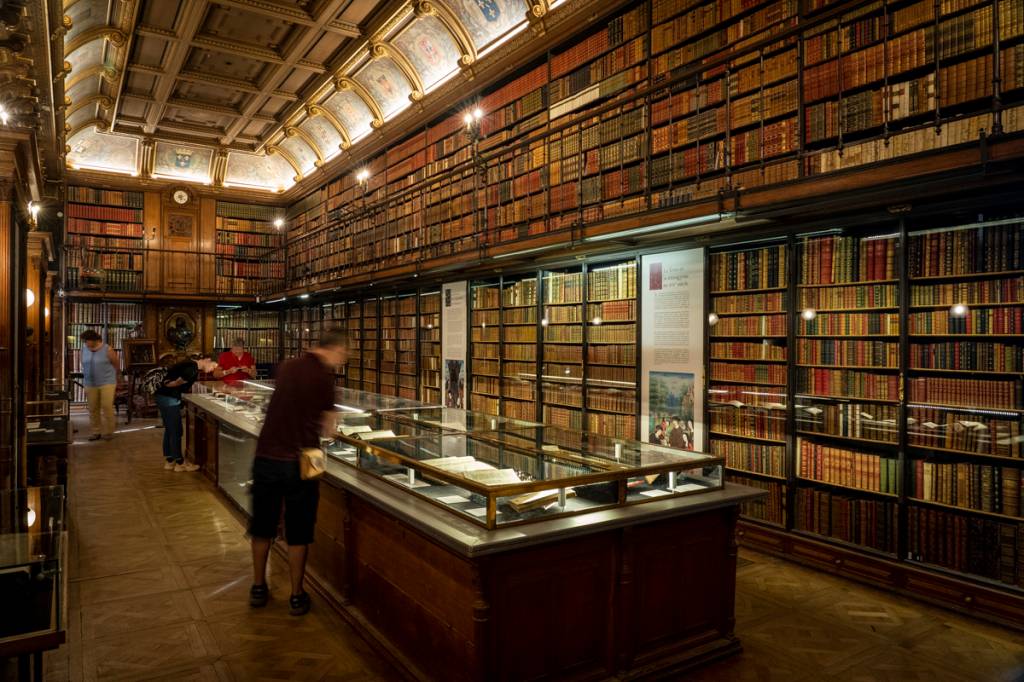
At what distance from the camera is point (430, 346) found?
335 inches

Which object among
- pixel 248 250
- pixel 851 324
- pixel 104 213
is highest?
pixel 104 213

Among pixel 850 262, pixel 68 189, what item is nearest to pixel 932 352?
pixel 850 262

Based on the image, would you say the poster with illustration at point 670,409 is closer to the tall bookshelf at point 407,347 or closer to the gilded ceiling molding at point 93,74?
the tall bookshelf at point 407,347

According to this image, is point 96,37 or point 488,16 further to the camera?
point 96,37

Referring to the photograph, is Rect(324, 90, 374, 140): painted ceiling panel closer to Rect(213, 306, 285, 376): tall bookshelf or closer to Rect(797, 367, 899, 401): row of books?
Rect(213, 306, 285, 376): tall bookshelf

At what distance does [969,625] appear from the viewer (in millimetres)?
3234

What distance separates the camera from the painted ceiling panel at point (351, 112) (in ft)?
34.2

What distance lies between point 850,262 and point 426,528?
3199mm

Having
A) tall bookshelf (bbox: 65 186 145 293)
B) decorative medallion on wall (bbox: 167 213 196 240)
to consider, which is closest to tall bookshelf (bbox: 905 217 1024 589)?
tall bookshelf (bbox: 65 186 145 293)

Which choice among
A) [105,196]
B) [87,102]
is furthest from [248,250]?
[87,102]

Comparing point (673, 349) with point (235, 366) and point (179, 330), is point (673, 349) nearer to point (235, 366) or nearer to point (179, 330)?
point (235, 366)

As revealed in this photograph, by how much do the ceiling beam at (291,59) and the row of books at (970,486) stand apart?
7.66 metres

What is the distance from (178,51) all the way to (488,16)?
15.6ft

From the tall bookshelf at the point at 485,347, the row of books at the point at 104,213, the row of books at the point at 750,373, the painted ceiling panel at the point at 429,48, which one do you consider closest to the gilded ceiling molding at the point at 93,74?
the row of books at the point at 104,213
